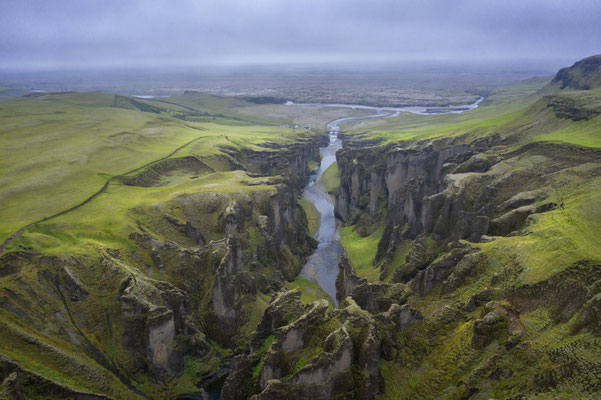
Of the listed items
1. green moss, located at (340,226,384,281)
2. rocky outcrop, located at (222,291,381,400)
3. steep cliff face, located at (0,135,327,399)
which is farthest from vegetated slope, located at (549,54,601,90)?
rocky outcrop, located at (222,291,381,400)

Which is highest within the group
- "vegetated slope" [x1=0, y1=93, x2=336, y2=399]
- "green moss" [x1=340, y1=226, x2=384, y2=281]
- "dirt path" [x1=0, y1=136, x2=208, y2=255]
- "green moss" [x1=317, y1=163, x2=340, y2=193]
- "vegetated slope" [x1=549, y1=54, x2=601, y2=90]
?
"vegetated slope" [x1=549, y1=54, x2=601, y2=90]

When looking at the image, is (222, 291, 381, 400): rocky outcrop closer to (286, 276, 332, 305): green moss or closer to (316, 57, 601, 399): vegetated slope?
(316, 57, 601, 399): vegetated slope

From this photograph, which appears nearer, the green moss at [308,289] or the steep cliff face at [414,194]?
the steep cliff face at [414,194]

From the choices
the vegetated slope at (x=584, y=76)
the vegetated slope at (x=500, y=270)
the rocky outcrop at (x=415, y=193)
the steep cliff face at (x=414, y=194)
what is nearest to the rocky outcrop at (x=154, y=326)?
the vegetated slope at (x=500, y=270)

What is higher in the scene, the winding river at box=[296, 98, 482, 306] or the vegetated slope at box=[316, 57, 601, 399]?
the vegetated slope at box=[316, 57, 601, 399]

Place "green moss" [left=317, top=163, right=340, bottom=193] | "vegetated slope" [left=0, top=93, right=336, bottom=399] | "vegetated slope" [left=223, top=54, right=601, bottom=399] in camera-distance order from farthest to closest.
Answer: "green moss" [left=317, top=163, right=340, bottom=193] → "vegetated slope" [left=0, top=93, right=336, bottom=399] → "vegetated slope" [left=223, top=54, right=601, bottom=399]

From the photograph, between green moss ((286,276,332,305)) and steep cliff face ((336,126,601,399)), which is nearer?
steep cliff face ((336,126,601,399))

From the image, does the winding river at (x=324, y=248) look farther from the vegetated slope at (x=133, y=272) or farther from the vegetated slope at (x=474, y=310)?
the vegetated slope at (x=474, y=310)

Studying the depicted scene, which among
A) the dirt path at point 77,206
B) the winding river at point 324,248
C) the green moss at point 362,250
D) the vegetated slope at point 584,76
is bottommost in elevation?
the winding river at point 324,248
